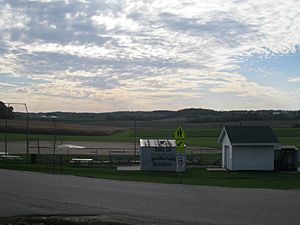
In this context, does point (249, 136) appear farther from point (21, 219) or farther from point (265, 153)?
point (21, 219)

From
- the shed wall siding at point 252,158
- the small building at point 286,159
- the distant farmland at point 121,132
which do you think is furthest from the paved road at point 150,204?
the distant farmland at point 121,132

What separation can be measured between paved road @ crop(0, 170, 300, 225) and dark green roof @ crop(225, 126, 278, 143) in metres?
22.0

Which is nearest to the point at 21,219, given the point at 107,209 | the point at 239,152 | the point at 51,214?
the point at 51,214

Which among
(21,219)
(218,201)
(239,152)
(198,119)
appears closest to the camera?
(21,219)

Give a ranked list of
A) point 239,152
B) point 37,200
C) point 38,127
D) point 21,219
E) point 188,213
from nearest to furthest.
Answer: point 21,219 < point 188,213 < point 37,200 < point 239,152 < point 38,127

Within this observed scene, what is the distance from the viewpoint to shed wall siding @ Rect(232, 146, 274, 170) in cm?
3991

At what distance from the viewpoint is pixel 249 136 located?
40688 mm

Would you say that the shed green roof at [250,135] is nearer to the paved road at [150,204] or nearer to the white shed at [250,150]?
the white shed at [250,150]

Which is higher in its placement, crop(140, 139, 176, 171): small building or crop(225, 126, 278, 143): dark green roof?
crop(225, 126, 278, 143): dark green roof

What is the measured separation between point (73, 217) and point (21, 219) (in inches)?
51.7

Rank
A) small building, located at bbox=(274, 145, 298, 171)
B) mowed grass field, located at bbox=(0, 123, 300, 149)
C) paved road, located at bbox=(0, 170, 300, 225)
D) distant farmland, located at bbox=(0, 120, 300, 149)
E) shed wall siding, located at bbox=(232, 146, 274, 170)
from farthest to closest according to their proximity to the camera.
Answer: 1. distant farmland, located at bbox=(0, 120, 300, 149)
2. mowed grass field, located at bbox=(0, 123, 300, 149)
3. shed wall siding, located at bbox=(232, 146, 274, 170)
4. small building, located at bbox=(274, 145, 298, 171)
5. paved road, located at bbox=(0, 170, 300, 225)

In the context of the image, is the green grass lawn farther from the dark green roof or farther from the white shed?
the dark green roof

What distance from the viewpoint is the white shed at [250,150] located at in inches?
1574

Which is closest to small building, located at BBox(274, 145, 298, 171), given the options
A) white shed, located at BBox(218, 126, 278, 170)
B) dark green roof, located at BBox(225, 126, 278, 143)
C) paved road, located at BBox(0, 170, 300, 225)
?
white shed, located at BBox(218, 126, 278, 170)
